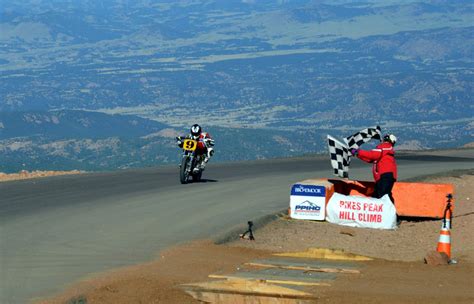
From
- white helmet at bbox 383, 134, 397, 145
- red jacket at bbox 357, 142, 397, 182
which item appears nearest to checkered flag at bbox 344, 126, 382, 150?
white helmet at bbox 383, 134, 397, 145

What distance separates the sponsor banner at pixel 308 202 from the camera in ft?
73.3

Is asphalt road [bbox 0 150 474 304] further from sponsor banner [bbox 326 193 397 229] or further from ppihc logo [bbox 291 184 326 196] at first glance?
sponsor banner [bbox 326 193 397 229]

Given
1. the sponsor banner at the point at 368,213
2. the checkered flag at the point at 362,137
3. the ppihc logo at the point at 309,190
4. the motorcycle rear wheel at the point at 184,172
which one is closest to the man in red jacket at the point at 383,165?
the sponsor banner at the point at 368,213

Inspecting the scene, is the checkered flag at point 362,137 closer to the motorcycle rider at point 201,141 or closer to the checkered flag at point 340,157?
the checkered flag at point 340,157

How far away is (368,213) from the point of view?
71.5 ft

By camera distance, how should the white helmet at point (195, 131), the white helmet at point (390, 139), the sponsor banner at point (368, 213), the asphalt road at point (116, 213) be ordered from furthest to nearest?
the white helmet at point (195, 131)
the white helmet at point (390, 139)
the sponsor banner at point (368, 213)
the asphalt road at point (116, 213)

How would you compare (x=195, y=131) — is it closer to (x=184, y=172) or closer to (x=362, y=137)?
(x=184, y=172)

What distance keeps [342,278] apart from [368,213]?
6.89m

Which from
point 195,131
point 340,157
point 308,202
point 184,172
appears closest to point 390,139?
point 340,157

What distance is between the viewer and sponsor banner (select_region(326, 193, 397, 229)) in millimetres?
21766

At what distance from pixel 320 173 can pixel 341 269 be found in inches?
771

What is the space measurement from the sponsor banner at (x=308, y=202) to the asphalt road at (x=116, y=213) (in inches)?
33.5

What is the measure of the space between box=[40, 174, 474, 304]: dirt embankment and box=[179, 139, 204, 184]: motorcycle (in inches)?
253

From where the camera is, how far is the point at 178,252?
58.3 feet
